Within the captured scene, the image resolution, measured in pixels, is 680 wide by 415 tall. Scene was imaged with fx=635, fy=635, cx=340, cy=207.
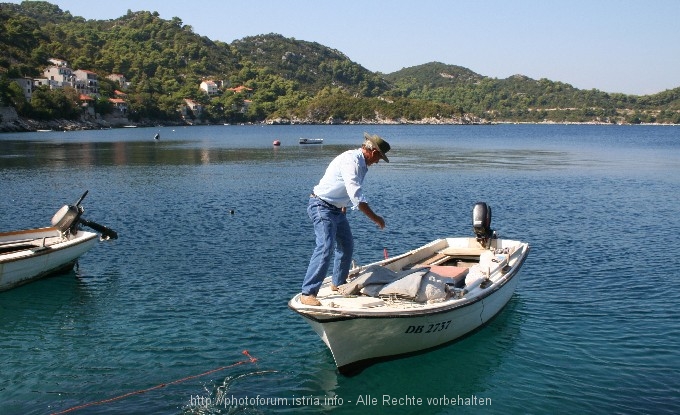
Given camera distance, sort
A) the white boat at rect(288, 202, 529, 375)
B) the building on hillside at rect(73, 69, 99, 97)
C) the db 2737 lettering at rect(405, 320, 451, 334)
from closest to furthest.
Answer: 1. the white boat at rect(288, 202, 529, 375)
2. the db 2737 lettering at rect(405, 320, 451, 334)
3. the building on hillside at rect(73, 69, 99, 97)

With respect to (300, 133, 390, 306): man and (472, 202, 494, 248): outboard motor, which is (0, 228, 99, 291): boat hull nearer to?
(300, 133, 390, 306): man

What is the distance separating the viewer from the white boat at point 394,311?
10.5 m

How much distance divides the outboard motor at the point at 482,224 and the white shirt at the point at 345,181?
6551 millimetres

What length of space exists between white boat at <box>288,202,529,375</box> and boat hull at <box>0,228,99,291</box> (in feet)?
31.7

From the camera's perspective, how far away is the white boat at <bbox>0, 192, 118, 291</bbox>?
16.8 meters

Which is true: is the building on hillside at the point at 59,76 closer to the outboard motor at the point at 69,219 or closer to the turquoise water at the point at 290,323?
the turquoise water at the point at 290,323

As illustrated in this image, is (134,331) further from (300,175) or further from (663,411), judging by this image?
(300,175)

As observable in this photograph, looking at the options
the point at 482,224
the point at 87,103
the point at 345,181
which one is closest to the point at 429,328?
the point at 345,181

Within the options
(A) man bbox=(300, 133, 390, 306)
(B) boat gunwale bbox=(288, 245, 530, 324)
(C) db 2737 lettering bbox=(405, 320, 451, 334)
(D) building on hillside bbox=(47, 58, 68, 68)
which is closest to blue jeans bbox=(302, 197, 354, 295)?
(A) man bbox=(300, 133, 390, 306)

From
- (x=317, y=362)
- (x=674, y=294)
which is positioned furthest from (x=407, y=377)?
(x=674, y=294)

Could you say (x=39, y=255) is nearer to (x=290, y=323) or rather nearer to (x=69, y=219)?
(x=69, y=219)

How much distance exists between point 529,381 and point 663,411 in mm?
2217

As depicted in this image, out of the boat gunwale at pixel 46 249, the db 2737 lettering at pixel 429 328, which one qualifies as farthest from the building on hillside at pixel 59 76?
the db 2737 lettering at pixel 429 328

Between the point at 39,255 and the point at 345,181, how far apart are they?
11.0 m
